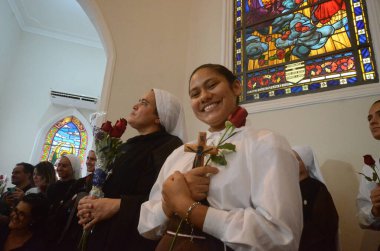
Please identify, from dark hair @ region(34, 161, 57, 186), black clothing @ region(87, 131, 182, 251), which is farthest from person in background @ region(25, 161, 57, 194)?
black clothing @ region(87, 131, 182, 251)

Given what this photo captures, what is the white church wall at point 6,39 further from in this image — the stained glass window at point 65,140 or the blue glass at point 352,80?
the blue glass at point 352,80

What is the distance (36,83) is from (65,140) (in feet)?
6.68

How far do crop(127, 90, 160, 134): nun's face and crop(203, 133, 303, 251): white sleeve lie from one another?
3.61 ft

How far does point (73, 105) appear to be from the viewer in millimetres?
9016

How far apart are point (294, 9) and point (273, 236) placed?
3.62 m

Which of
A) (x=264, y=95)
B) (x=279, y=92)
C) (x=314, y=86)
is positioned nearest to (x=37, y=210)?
(x=264, y=95)

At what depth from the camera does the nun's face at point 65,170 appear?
3.19 meters

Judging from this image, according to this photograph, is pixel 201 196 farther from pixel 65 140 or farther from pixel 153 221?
pixel 65 140

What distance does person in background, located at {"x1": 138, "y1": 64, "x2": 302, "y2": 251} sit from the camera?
79 cm

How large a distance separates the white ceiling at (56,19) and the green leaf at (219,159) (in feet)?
29.3

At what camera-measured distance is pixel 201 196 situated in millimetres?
955

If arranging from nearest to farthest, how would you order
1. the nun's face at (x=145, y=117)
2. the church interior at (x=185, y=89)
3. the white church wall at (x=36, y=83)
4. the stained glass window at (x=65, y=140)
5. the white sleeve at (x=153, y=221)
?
the white sleeve at (x=153, y=221)
the nun's face at (x=145, y=117)
the church interior at (x=185, y=89)
the white church wall at (x=36, y=83)
the stained glass window at (x=65, y=140)

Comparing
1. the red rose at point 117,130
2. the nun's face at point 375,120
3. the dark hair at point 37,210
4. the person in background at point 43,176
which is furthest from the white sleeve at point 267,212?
the person in background at point 43,176

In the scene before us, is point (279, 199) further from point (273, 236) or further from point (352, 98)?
point (352, 98)
